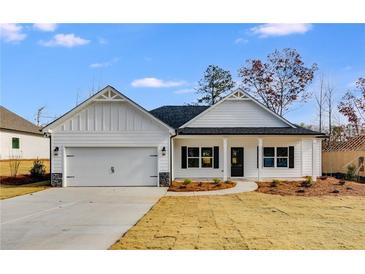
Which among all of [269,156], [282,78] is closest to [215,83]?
[282,78]

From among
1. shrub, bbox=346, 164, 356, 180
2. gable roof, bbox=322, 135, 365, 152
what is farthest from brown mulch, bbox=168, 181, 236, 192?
gable roof, bbox=322, 135, 365, 152

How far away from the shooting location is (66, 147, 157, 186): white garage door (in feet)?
60.6

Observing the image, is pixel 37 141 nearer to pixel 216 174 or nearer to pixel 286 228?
pixel 216 174

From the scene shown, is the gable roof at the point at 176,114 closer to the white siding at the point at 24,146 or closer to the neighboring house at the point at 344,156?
the neighboring house at the point at 344,156

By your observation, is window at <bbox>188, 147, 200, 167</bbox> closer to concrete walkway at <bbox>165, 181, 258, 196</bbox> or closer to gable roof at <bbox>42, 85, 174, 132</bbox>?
concrete walkway at <bbox>165, 181, 258, 196</bbox>

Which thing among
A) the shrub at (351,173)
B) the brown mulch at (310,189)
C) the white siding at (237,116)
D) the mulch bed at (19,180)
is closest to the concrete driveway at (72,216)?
the mulch bed at (19,180)

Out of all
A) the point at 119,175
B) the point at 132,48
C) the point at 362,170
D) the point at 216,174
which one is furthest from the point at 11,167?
the point at 362,170

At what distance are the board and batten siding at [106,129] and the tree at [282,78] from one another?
19491 millimetres

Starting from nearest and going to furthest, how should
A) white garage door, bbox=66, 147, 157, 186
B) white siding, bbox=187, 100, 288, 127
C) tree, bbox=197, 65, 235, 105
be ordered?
white garage door, bbox=66, 147, 157, 186, white siding, bbox=187, 100, 288, 127, tree, bbox=197, 65, 235, 105

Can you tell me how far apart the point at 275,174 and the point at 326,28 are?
452 inches

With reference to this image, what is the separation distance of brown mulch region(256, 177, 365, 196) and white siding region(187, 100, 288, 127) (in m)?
4.15

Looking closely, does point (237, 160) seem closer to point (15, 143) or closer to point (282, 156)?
point (282, 156)

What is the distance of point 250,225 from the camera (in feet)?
29.7

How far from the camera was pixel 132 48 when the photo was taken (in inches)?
509
